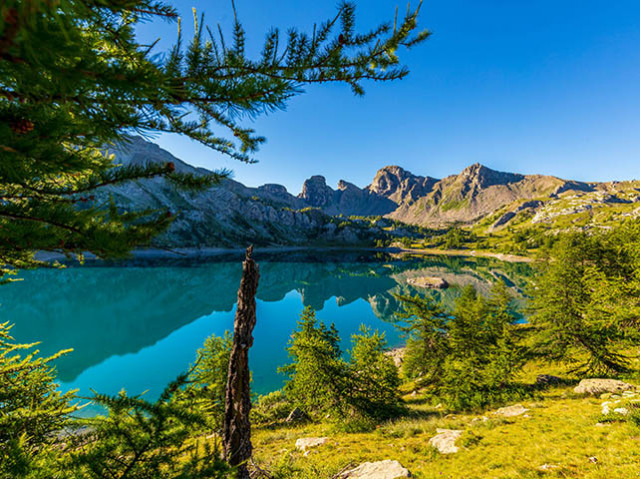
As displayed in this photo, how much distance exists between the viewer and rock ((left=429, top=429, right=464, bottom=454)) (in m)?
9.53

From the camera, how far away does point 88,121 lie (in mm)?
2016

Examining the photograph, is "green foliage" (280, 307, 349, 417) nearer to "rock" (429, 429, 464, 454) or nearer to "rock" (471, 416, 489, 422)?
"rock" (429, 429, 464, 454)

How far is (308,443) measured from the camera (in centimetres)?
1148

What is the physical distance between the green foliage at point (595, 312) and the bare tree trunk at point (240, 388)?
16702mm

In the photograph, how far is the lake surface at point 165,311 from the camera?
29406 mm

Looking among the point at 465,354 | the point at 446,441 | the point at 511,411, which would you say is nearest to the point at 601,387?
the point at 511,411

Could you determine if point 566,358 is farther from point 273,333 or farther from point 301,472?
point 273,333

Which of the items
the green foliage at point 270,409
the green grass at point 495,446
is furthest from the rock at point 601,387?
the green foliage at point 270,409

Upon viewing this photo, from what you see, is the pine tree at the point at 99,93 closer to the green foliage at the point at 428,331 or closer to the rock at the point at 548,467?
the rock at the point at 548,467

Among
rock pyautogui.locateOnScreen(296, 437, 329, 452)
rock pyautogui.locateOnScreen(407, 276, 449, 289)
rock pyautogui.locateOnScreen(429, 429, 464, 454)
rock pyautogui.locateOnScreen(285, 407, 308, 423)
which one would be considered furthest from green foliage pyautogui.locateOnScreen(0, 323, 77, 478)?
rock pyautogui.locateOnScreen(407, 276, 449, 289)

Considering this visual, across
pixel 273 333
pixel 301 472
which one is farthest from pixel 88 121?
pixel 273 333

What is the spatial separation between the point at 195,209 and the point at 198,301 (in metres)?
127

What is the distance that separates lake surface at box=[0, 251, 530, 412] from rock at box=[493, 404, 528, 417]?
59.8ft

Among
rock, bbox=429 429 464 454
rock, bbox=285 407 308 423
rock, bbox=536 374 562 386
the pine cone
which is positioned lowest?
rock, bbox=285 407 308 423
